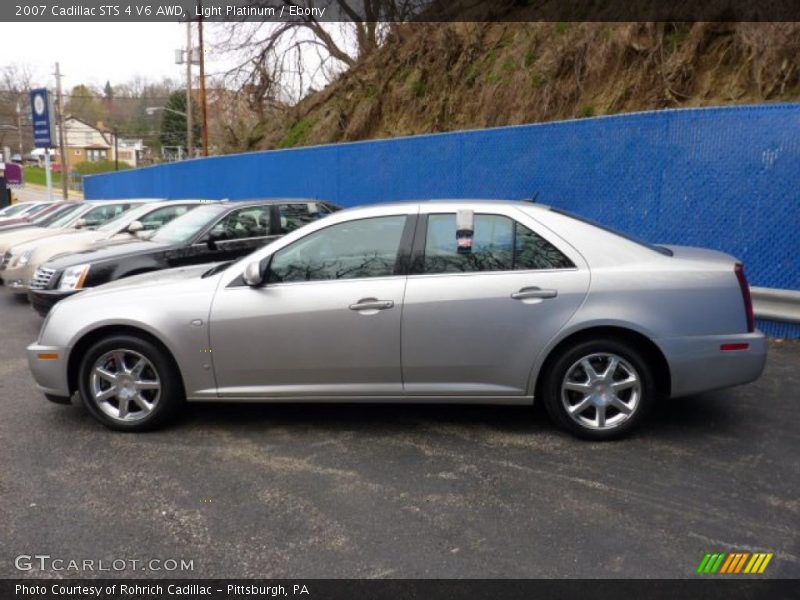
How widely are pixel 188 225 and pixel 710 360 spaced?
234 inches

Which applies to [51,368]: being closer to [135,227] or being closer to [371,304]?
[371,304]

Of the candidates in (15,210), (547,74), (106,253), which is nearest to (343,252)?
(106,253)

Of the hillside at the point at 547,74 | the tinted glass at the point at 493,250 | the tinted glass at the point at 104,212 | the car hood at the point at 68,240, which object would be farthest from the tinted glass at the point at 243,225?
the hillside at the point at 547,74

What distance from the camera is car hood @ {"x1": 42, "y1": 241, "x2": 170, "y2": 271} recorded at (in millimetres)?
6746

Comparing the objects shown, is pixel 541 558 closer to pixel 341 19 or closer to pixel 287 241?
pixel 287 241

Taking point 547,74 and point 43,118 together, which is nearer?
point 547,74

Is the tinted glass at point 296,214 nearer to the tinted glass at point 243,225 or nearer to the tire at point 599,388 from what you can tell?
the tinted glass at point 243,225

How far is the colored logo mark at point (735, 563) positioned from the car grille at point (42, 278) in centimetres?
636

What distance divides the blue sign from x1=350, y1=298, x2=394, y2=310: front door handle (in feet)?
79.9

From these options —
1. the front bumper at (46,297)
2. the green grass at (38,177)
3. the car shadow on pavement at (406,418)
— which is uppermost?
the green grass at (38,177)

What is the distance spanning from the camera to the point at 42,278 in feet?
22.4

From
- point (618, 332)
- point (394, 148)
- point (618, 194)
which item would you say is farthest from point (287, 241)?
point (394, 148)

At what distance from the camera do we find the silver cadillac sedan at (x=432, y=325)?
4.07m
